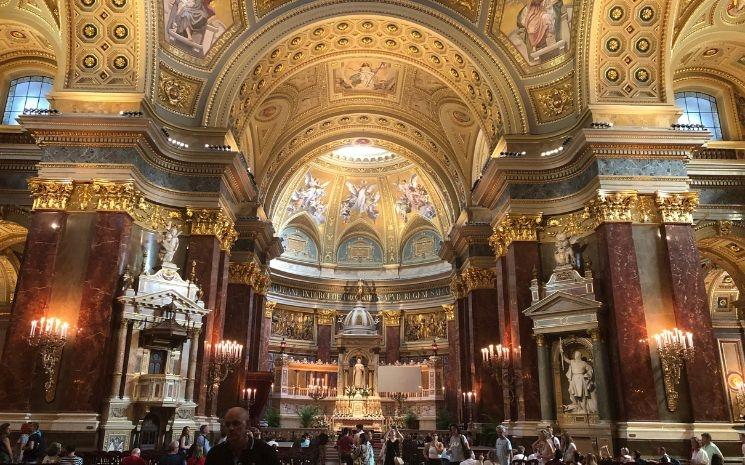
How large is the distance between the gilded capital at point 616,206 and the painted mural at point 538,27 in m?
4.86

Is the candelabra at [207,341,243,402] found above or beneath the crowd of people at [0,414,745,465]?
above

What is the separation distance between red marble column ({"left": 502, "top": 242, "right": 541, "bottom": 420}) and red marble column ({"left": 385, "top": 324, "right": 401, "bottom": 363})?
15372 millimetres

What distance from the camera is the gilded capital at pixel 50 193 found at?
14.0 meters

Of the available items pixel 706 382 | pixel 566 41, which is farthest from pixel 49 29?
pixel 706 382

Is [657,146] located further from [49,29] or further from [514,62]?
[49,29]

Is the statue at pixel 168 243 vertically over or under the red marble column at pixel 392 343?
over

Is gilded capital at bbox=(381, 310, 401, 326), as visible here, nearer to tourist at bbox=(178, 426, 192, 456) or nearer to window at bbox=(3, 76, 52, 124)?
tourist at bbox=(178, 426, 192, 456)

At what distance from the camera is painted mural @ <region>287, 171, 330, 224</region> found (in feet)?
107

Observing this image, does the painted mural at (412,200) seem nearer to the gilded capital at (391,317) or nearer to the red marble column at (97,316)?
the gilded capital at (391,317)

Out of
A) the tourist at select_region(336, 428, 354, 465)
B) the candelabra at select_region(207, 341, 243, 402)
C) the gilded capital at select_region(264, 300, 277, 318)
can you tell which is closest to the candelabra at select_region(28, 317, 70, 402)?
the candelabra at select_region(207, 341, 243, 402)

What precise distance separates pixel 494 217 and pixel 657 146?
17.8 ft

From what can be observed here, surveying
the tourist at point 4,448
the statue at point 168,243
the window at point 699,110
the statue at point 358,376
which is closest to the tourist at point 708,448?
the window at point 699,110

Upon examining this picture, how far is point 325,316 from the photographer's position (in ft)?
106

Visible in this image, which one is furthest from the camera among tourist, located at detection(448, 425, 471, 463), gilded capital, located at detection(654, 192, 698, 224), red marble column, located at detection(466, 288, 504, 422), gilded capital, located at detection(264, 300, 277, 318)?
gilded capital, located at detection(264, 300, 277, 318)
